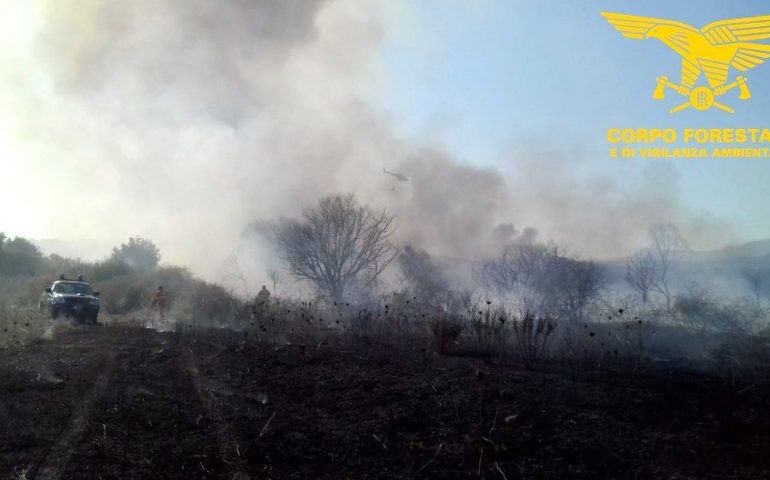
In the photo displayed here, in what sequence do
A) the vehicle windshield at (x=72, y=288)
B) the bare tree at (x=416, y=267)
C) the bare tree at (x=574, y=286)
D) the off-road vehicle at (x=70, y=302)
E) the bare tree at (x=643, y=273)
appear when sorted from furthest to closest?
the bare tree at (x=416, y=267)
the bare tree at (x=643, y=273)
the bare tree at (x=574, y=286)
the vehicle windshield at (x=72, y=288)
the off-road vehicle at (x=70, y=302)

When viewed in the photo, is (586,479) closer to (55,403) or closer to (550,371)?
(550,371)

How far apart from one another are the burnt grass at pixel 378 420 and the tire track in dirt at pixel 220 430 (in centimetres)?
2

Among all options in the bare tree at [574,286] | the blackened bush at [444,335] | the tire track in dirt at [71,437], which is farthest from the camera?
the bare tree at [574,286]

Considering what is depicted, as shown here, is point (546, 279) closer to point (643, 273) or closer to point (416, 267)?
point (643, 273)

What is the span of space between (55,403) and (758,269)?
33.5 metres

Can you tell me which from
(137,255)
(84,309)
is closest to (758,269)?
(84,309)

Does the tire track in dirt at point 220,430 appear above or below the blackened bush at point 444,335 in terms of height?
below

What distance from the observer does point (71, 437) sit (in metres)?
4.74

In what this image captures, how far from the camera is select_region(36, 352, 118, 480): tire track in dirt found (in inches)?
158

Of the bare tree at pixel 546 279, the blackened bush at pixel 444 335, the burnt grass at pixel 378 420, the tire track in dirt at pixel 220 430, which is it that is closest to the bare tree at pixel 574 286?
the bare tree at pixel 546 279

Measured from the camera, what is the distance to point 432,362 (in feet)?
25.2

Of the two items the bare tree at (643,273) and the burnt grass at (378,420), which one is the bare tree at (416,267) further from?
the burnt grass at (378,420)

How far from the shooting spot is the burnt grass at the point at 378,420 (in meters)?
4.11

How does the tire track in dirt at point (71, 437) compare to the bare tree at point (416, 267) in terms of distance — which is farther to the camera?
the bare tree at point (416, 267)
